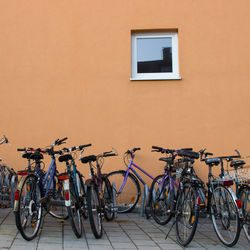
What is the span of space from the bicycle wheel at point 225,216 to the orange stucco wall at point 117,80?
6.41ft

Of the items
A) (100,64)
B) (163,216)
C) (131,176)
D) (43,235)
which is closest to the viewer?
(43,235)

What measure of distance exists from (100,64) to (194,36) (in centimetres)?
195

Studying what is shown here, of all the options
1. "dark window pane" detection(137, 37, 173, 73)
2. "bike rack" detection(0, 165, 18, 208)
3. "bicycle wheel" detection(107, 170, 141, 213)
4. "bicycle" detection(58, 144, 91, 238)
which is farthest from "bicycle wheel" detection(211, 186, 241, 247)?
"bike rack" detection(0, 165, 18, 208)

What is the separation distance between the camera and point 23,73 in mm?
6254

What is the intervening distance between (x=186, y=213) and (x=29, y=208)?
1.91m

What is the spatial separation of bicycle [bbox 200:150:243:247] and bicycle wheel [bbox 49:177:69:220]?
186cm

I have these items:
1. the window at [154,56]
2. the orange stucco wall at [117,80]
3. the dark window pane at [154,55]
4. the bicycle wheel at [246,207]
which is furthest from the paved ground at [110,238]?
the dark window pane at [154,55]

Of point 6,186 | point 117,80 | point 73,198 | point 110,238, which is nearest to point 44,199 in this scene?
point 73,198

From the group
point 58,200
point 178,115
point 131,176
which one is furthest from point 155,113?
point 58,200

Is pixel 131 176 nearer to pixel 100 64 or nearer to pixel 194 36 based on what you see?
pixel 100 64

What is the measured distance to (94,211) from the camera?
12.9ft

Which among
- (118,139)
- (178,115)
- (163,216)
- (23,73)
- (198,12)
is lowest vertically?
(163,216)

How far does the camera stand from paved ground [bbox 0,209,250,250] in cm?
367

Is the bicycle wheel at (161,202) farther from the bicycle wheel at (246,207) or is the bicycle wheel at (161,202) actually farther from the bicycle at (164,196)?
the bicycle wheel at (246,207)
